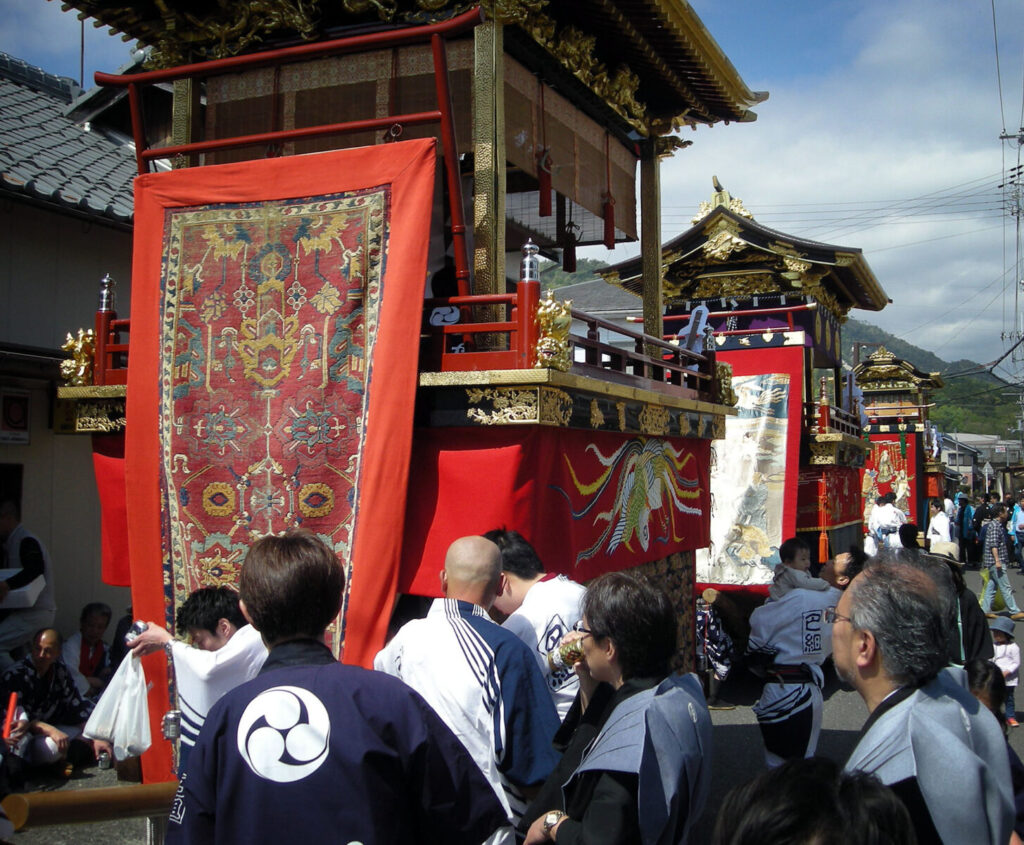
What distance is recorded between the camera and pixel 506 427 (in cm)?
478

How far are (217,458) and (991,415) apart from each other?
11215 centimetres

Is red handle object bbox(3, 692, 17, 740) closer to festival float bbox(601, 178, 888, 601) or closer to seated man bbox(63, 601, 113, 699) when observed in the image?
seated man bbox(63, 601, 113, 699)

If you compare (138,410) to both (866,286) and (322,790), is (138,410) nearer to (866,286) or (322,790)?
(322,790)

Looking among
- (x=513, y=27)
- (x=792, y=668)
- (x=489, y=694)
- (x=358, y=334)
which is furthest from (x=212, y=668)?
(x=513, y=27)

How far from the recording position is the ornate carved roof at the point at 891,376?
26.2 m

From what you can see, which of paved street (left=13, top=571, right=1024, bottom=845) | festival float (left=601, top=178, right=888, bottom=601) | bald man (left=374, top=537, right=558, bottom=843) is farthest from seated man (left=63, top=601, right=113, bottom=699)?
festival float (left=601, top=178, right=888, bottom=601)

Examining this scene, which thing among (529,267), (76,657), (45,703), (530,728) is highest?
(529,267)

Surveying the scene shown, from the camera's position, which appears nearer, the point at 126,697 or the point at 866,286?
the point at 126,697

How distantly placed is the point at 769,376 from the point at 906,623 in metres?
10.8

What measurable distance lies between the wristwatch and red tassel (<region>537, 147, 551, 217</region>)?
4702 mm

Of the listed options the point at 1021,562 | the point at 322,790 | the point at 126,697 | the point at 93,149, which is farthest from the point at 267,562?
the point at 1021,562

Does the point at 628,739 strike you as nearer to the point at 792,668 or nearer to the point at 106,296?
the point at 792,668

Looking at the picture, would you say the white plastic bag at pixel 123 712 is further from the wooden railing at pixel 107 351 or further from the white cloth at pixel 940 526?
the white cloth at pixel 940 526

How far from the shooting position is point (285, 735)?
1925 millimetres
